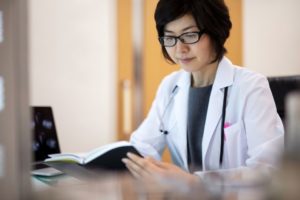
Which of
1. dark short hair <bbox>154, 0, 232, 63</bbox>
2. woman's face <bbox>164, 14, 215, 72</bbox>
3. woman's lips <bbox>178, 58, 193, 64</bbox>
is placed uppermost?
dark short hair <bbox>154, 0, 232, 63</bbox>

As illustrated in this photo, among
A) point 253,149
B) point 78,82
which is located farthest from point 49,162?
point 78,82

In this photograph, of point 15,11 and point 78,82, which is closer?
point 15,11

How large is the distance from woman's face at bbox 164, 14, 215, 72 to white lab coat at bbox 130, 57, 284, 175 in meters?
0.08

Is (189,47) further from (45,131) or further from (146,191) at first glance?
(146,191)

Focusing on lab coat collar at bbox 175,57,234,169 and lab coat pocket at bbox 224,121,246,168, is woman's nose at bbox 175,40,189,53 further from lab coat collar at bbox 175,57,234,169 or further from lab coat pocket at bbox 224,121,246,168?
lab coat pocket at bbox 224,121,246,168

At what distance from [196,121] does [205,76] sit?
174 mm

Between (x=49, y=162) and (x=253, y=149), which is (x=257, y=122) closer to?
(x=253, y=149)

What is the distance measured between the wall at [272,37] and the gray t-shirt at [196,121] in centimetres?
56

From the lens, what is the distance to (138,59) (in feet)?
8.33

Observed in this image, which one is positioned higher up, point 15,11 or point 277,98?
point 15,11

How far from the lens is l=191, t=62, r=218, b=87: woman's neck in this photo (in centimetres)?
120

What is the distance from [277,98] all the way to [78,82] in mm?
1438

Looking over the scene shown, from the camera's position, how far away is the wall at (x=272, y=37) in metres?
1.65

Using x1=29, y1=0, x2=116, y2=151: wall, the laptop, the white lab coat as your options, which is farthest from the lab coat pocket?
x1=29, y1=0, x2=116, y2=151: wall
